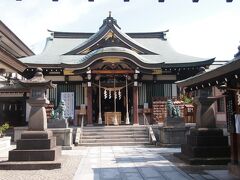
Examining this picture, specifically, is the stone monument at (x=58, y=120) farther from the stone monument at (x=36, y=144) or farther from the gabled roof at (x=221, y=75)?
the gabled roof at (x=221, y=75)

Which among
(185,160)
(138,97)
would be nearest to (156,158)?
(185,160)

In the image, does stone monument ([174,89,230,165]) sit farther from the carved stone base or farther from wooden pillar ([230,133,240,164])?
the carved stone base

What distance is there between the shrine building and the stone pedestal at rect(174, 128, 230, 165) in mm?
→ 10673

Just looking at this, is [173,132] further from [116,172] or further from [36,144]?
[36,144]

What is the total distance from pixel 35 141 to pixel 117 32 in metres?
14.9

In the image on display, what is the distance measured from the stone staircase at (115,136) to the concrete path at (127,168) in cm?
488

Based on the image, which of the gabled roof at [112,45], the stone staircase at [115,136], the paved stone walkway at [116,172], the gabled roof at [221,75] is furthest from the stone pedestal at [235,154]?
the gabled roof at [112,45]

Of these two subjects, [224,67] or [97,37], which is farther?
[97,37]

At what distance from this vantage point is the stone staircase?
17.8 meters

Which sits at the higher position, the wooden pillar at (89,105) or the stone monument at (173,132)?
the wooden pillar at (89,105)

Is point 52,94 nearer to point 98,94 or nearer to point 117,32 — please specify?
point 98,94

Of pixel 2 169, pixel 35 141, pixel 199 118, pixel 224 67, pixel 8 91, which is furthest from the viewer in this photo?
pixel 8 91

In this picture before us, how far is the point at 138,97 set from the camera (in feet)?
76.4

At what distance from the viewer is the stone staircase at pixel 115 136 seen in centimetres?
1783
